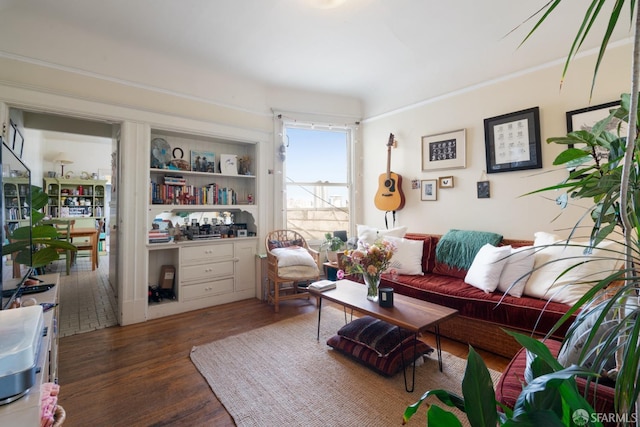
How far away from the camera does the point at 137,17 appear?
8.42 feet

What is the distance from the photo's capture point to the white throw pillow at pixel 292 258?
332cm

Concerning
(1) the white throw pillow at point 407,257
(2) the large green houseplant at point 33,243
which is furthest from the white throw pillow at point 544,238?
(2) the large green houseplant at point 33,243

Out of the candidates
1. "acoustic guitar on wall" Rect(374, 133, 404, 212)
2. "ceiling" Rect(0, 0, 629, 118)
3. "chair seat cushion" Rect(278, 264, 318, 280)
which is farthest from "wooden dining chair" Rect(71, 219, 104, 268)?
"acoustic guitar on wall" Rect(374, 133, 404, 212)

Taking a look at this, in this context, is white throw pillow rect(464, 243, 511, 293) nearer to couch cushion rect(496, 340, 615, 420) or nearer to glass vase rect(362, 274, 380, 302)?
couch cushion rect(496, 340, 615, 420)

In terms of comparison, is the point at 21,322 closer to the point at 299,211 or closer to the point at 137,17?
the point at 137,17

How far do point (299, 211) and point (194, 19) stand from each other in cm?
247

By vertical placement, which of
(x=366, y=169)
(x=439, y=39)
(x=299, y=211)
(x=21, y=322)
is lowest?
(x=21, y=322)

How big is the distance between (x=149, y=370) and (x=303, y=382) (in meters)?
1.15

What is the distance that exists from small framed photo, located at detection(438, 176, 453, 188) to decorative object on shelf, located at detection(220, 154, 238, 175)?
2580 millimetres

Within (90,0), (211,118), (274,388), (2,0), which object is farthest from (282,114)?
(274,388)

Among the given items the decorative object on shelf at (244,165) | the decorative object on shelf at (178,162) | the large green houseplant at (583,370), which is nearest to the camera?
the large green houseplant at (583,370)

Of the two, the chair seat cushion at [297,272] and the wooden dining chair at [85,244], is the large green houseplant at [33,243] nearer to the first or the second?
the chair seat cushion at [297,272]

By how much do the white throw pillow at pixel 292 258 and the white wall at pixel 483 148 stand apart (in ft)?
4.39

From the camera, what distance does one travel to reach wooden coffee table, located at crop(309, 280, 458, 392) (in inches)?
73.3
